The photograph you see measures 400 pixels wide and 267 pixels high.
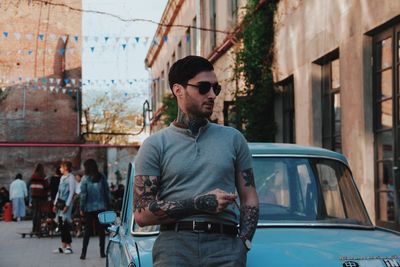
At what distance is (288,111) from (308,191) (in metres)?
12.9

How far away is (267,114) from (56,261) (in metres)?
8.00

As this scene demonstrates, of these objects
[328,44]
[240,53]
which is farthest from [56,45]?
[328,44]

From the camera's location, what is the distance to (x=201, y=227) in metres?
3.65

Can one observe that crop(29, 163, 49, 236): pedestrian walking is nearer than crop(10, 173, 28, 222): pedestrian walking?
Yes

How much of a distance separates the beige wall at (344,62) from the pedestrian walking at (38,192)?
626 centimetres

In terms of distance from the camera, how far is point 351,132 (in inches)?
526

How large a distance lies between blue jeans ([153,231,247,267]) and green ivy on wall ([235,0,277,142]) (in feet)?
49.8

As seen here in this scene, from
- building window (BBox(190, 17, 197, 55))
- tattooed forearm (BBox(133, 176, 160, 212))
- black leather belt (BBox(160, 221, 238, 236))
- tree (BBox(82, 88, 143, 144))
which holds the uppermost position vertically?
building window (BBox(190, 17, 197, 55))

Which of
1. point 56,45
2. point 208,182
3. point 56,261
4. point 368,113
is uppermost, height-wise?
point 56,45

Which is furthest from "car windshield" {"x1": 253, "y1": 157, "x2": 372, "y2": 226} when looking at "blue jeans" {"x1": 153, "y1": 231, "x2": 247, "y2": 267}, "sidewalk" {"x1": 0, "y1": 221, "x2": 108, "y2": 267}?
"sidewalk" {"x1": 0, "y1": 221, "x2": 108, "y2": 267}

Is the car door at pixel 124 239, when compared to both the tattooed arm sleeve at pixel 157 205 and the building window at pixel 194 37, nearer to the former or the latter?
the tattooed arm sleeve at pixel 157 205

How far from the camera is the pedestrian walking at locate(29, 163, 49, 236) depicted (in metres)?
18.1

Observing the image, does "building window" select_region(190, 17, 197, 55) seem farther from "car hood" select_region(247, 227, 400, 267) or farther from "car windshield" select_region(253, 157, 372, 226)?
"car hood" select_region(247, 227, 400, 267)

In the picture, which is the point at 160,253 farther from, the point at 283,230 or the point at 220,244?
the point at 283,230
